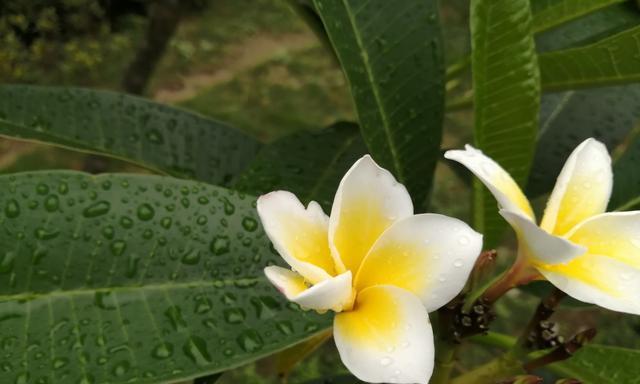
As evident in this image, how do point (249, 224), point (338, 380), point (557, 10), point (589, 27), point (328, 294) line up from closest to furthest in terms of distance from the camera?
point (328, 294) → point (249, 224) → point (557, 10) → point (338, 380) → point (589, 27)

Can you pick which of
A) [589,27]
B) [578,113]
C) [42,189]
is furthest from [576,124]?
[42,189]

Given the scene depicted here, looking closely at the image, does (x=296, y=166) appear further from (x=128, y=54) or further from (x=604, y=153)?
(x=128, y=54)

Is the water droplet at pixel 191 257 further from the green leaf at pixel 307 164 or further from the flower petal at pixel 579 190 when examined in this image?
the flower petal at pixel 579 190

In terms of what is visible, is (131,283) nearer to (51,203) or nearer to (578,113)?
(51,203)

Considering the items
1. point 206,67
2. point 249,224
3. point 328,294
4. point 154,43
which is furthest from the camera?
point 206,67

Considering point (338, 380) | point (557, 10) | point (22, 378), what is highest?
point (557, 10)

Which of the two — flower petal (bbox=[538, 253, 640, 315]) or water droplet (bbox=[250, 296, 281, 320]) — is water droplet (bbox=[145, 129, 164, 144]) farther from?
flower petal (bbox=[538, 253, 640, 315])

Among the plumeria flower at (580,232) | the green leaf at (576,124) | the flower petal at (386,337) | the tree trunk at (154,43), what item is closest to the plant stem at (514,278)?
the plumeria flower at (580,232)
